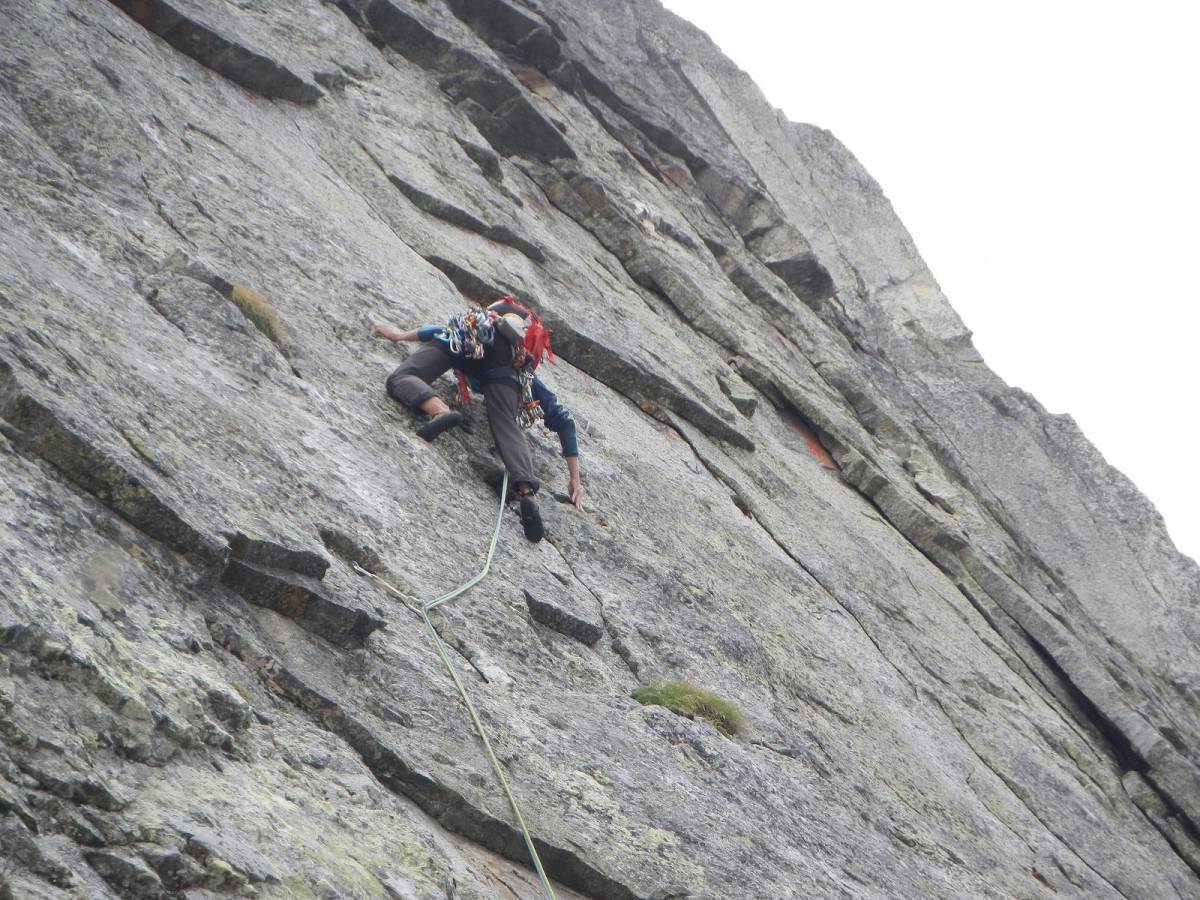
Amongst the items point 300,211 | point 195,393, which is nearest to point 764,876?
point 195,393

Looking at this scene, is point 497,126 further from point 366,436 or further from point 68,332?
point 68,332

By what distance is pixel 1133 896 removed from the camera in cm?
1391

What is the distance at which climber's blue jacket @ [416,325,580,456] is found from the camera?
10477mm

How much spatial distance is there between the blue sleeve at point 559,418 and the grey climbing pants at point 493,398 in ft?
1.03

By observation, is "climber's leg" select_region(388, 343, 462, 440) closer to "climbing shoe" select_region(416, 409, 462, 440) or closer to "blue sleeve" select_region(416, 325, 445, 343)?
"climbing shoe" select_region(416, 409, 462, 440)

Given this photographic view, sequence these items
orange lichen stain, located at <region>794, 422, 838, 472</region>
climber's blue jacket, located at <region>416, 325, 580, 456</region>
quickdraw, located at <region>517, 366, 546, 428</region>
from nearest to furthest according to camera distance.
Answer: climber's blue jacket, located at <region>416, 325, 580, 456</region>
quickdraw, located at <region>517, 366, 546, 428</region>
orange lichen stain, located at <region>794, 422, 838, 472</region>

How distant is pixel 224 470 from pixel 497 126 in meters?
13.9

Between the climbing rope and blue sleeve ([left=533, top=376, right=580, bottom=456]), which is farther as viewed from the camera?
blue sleeve ([left=533, top=376, right=580, bottom=456])

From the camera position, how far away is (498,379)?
34.3ft

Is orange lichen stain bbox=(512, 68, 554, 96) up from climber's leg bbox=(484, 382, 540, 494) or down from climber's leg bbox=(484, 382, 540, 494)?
up

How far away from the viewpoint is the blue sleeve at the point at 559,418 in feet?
35.6

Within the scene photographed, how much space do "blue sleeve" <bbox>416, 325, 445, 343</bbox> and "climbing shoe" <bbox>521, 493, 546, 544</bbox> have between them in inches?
81.1

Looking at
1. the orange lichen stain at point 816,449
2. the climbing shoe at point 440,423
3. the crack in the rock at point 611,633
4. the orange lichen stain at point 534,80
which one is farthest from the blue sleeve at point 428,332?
the orange lichen stain at point 534,80

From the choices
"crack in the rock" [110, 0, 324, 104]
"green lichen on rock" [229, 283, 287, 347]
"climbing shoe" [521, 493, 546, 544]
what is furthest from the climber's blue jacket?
"crack in the rock" [110, 0, 324, 104]
